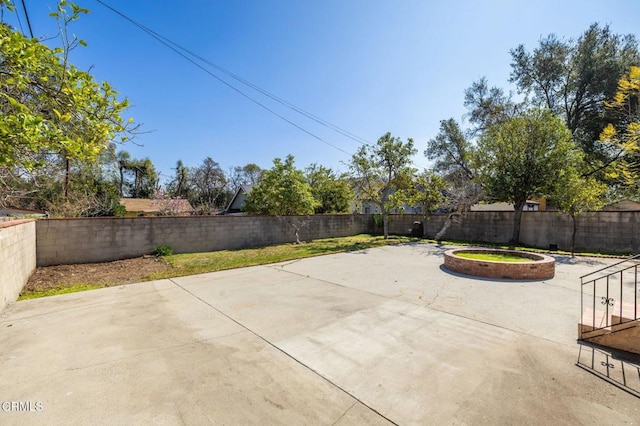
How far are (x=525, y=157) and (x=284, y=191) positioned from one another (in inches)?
438

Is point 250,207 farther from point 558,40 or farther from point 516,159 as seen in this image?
point 558,40

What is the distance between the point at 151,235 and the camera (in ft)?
34.2

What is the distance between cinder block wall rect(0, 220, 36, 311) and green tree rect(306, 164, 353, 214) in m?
13.6

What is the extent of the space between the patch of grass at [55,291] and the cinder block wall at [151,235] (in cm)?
322

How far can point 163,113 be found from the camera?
34.9 feet

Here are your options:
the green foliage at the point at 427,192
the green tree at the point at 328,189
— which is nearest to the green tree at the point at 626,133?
the green foliage at the point at 427,192

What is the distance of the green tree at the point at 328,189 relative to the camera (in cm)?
1875

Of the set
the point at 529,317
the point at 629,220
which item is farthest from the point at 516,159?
the point at 529,317

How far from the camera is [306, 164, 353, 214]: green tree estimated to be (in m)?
18.8

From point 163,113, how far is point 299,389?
11.4 metres

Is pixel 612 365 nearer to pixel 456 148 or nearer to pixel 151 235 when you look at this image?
pixel 151 235

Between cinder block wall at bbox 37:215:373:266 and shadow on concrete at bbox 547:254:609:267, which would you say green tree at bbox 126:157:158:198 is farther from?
shadow on concrete at bbox 547:254:609:267

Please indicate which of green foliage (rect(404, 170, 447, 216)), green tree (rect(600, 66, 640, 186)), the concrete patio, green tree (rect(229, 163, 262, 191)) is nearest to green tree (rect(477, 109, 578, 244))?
green tree (rect(600, 66, 640, 186))

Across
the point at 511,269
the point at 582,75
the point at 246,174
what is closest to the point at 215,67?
the point at 511,269
